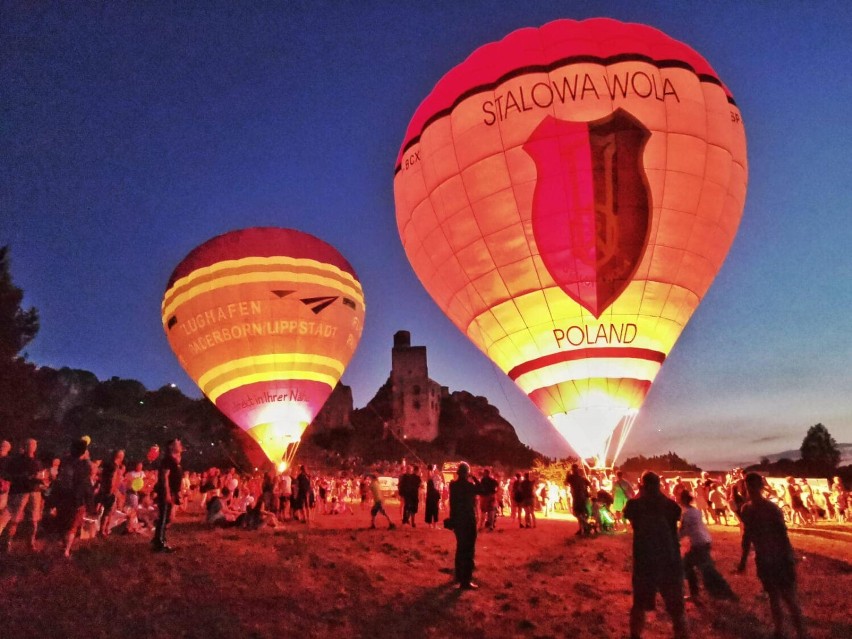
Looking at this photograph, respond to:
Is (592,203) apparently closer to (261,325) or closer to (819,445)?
(261,325)

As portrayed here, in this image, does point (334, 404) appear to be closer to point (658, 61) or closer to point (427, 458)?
point (427, 458)

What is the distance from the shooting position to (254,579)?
638cm

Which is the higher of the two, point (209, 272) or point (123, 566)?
point (209, 272)

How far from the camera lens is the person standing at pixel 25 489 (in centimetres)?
715

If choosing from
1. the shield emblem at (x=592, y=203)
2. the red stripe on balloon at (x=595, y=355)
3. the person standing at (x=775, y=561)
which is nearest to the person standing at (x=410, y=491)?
the red stripe on balloon at (x=595, y=355)

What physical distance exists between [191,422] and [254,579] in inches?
2607

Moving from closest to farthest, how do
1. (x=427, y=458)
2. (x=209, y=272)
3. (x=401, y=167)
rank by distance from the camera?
(x=401, y=167) < (x=209, y=272) < (x=427, y=458)

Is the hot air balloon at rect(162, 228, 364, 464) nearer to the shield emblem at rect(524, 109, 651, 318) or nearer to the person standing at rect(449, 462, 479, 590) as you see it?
the shield emblem at rect(524, 109, 651, 318)

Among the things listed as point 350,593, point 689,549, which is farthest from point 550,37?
point 350,593

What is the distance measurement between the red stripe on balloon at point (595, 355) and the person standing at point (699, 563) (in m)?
5.26

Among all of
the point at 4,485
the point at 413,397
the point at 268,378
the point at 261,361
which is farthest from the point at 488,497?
the point at 413,397

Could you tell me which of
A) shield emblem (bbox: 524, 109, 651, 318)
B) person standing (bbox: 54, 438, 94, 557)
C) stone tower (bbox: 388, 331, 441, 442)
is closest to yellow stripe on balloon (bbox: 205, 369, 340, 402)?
shield emblem (bbox: 524, 109, 651, 318)

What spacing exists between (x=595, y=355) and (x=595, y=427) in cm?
144

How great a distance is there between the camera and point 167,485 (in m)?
7.21
